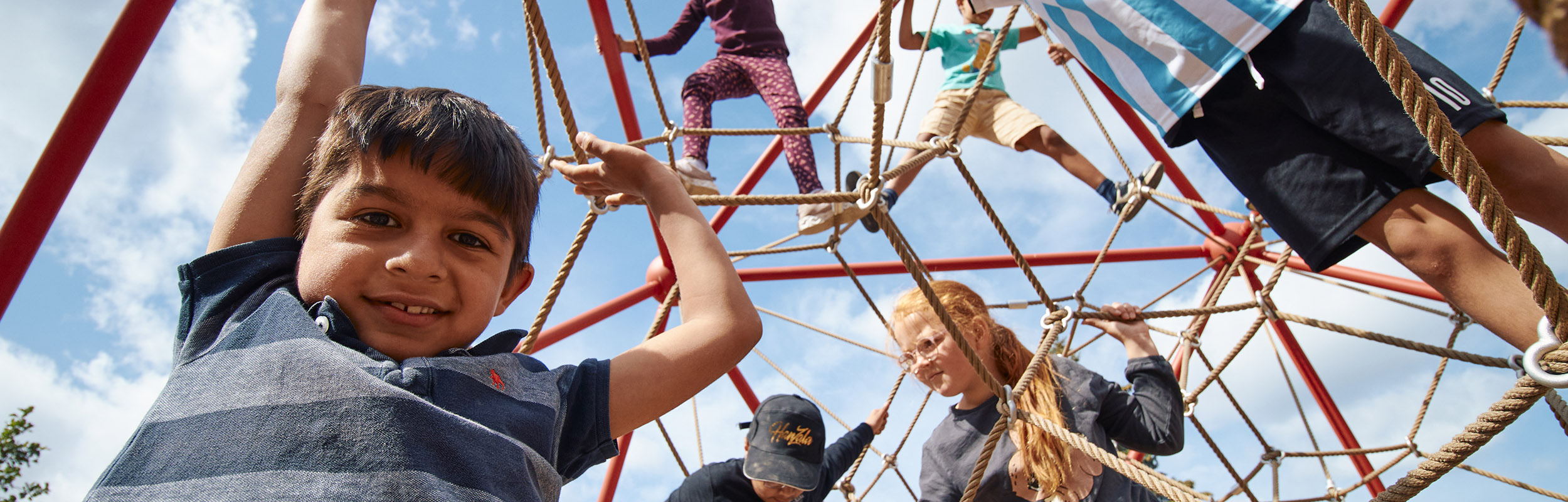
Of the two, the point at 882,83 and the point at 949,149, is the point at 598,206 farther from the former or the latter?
the point at 949,149

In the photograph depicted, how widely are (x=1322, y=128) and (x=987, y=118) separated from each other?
172cm

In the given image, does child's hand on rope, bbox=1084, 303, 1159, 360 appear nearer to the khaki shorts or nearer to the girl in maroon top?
the girl in maroon top

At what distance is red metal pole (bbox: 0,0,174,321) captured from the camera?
2.57 feet

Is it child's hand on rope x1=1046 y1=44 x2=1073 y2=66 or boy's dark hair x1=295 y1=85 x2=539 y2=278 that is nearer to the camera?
boy's dark hair x1=295 y1=85 x2=539 y2=278

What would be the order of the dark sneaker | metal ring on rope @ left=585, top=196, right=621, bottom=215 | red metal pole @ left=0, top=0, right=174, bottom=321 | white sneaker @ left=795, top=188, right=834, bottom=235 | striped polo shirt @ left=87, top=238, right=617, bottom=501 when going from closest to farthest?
striped polo shirt @ left=87, top=238, right=617, bottom=501
red metal pole @ left=0, top=0, right=174, bottom=321
metal ring on rope @ left=585, top=196, right=621, bottom=215
white sneaker @ left=795, top=188, right=834, bottom=235
the dark sneaker

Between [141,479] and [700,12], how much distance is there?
247cm

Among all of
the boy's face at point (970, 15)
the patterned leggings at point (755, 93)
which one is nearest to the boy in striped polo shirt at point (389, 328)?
the patterned leggings at point (755, 93)

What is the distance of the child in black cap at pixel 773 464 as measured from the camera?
4.83ft

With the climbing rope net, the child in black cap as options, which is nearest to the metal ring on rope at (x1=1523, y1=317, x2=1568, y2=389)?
the climbing rope net

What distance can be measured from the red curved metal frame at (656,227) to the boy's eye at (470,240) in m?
0.48

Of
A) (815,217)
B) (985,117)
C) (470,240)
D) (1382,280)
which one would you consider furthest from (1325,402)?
(470,240)

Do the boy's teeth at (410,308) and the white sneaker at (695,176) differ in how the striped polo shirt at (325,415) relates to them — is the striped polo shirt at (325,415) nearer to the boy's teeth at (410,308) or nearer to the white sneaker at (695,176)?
the boy's teeth at (410,308)

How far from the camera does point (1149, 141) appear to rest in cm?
238

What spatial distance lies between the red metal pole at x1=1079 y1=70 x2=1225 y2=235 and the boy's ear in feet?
5.81
